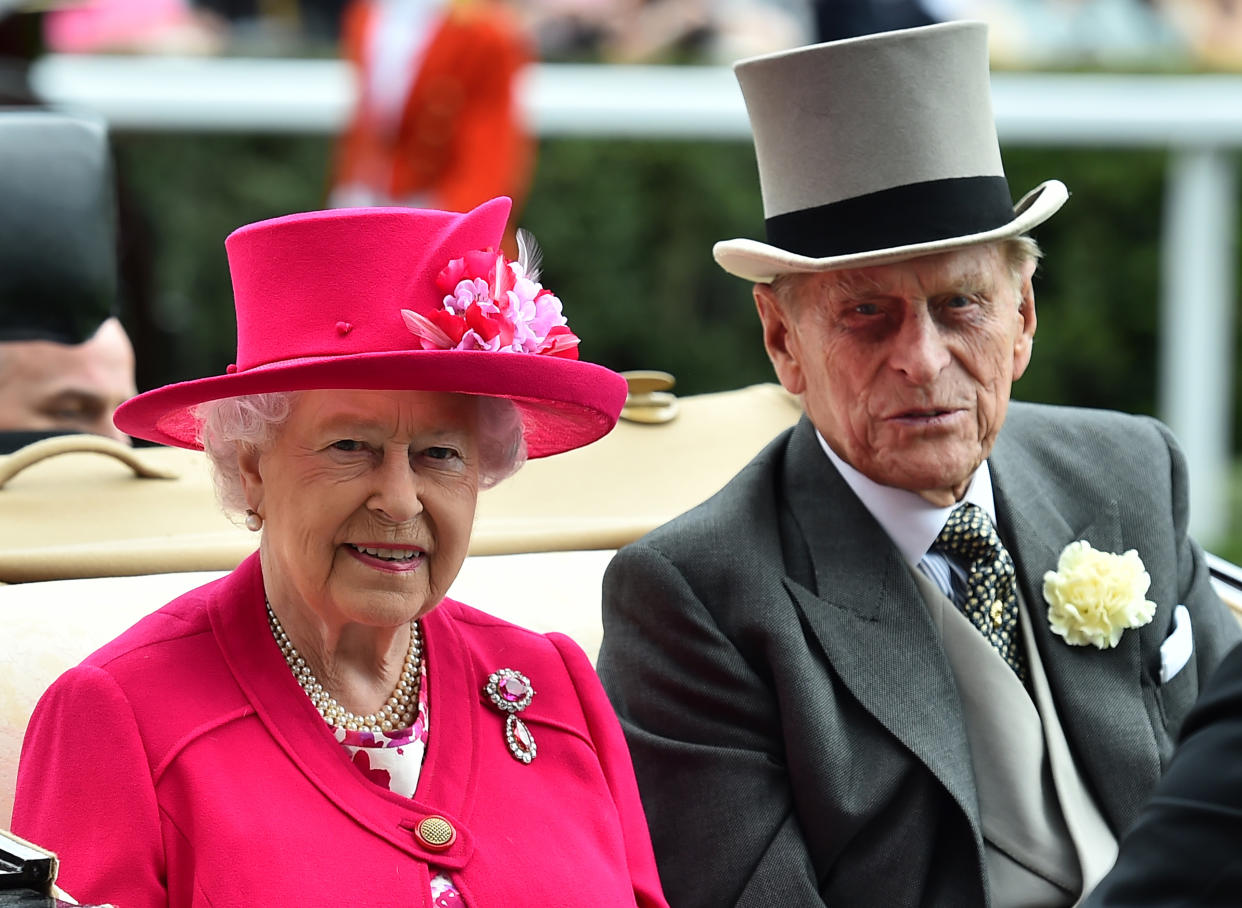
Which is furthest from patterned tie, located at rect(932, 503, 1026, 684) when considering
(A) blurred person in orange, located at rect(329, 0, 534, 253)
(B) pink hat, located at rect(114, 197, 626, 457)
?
(A) blurred person in orange, located at rect(329, 0, 534, 253)

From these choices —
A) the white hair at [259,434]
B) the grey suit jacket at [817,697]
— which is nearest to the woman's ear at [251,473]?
the white hair at [259,434]

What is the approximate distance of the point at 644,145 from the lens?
10.3 meters

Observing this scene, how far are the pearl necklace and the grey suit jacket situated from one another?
1.51 feet

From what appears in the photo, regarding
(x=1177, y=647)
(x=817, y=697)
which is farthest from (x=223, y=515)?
(x=1177, y=647)

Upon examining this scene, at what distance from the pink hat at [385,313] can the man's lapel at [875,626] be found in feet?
2.02

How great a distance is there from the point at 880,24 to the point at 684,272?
243 centimetres

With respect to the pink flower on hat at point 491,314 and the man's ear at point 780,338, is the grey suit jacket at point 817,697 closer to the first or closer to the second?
the man's ear at point 780,338

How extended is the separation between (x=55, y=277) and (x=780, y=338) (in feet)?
5.11

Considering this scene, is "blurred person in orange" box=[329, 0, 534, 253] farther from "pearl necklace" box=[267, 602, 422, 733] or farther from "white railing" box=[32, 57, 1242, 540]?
"pearl necklace" box=[267, 602, 422, 733]

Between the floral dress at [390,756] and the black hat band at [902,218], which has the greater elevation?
the black hat band at [902,218]

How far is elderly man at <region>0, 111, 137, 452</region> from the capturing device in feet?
11.4

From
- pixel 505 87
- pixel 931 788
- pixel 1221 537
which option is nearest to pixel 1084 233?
pixel 1221 537

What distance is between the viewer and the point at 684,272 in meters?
10.3

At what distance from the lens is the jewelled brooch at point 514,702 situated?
92.7 inches
